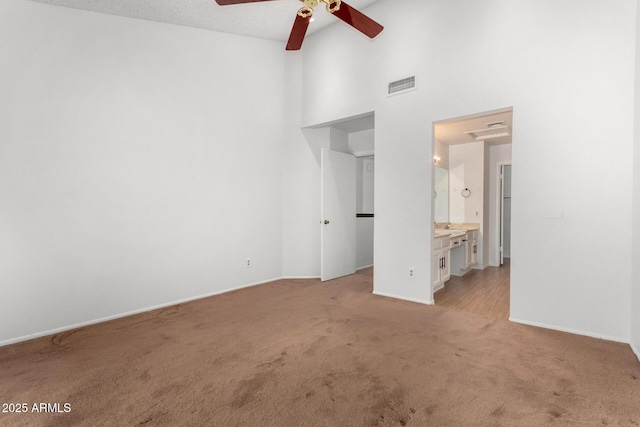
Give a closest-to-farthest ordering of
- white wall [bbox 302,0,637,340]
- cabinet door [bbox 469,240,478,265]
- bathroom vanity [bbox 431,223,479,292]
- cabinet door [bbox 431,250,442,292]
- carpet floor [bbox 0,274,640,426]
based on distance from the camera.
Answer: carpet floor [bbox 0,274,640,426], white wall [bbox 302,0,637,340], cabinet door [bbox 431,250,442,292], bathroom vanity [bbox 431,223,479,292], cabinet door [bbox 469,240,478,265]

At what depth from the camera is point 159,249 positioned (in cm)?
371

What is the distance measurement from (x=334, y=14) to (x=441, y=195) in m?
4.48

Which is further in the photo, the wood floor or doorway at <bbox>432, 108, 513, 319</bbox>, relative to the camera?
doorway at <bbox>432, 108, 513, 319</bbox>

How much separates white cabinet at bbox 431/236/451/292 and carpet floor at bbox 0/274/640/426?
0.84 metres

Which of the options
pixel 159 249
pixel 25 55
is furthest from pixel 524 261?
pixel 25 55

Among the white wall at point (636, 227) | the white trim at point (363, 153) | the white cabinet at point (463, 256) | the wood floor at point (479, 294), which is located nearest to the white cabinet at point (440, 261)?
the wood floor at point (479, 294)

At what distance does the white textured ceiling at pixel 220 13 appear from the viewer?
326cm

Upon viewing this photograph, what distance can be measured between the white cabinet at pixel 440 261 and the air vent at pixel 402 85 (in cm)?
189

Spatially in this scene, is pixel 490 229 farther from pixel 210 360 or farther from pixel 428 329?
pixel 210 360

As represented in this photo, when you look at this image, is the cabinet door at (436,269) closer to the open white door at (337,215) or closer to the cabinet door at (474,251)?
the open white door at (337,215)

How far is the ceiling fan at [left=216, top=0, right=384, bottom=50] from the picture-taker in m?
2.31

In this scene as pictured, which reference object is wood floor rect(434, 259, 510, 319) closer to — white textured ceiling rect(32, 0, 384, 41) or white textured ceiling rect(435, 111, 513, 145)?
white textured ceiling rect(435, 111, 513, 145)

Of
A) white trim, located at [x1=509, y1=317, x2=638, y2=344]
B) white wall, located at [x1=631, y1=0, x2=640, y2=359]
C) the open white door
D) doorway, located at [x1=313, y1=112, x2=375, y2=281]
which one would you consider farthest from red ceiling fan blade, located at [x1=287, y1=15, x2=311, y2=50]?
white trim, located at [x1=509, y1=317, x2=638, y2=344]

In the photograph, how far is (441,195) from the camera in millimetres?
6168
